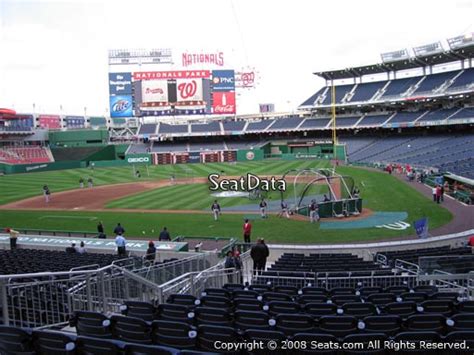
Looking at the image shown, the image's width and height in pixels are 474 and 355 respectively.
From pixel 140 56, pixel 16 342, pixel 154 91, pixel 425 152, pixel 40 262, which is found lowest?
pixel 40 262

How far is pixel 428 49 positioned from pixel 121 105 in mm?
49144

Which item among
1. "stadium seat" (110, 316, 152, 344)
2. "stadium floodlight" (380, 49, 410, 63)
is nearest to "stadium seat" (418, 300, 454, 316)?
"stadium seat" (110, 316, 152, 344)

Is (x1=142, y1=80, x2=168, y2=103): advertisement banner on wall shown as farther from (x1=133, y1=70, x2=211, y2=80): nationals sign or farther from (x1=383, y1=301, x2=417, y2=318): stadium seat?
(x1=383, y1=301, x2=417, y2=318): stadium seat

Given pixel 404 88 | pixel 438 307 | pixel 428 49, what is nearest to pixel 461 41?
pixel 428 49

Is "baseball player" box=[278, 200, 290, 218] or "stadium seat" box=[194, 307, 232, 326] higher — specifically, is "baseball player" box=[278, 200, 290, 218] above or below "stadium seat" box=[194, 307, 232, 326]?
below

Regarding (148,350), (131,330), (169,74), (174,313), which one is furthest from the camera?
(169,74)

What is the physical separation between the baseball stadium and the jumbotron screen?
0.81 ft

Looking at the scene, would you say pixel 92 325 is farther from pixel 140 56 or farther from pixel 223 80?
pixel 140 56

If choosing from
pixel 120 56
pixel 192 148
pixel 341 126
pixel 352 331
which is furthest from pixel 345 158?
pixel 352 331

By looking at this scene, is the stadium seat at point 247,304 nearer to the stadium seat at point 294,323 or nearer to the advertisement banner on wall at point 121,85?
the stadium seat at point 294,323

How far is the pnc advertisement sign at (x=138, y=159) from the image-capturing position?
2844 inches

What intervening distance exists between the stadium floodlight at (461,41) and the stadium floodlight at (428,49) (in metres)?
2.93

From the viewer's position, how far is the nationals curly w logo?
71.8 metres

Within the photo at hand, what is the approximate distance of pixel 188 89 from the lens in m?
72.0
